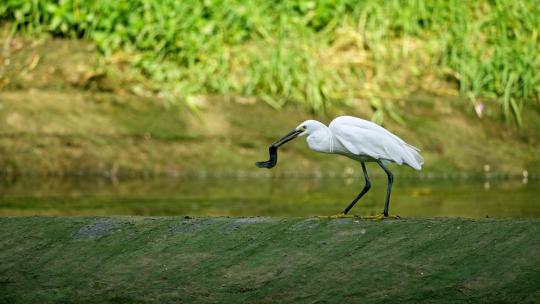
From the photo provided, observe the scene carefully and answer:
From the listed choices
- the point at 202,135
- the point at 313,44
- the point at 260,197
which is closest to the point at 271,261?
the point at 260,197

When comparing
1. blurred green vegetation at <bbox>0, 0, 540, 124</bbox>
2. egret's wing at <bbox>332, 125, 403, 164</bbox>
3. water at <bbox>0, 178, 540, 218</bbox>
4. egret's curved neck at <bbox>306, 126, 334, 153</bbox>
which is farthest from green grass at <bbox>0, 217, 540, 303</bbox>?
blurred green vegetation at <bbox>0, 0, 540, 124</bbox>

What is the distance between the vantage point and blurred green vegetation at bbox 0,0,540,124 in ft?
32.7

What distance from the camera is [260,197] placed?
321 inches

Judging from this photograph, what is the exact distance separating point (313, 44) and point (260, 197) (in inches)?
107

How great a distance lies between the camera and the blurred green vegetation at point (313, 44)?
32.7ft

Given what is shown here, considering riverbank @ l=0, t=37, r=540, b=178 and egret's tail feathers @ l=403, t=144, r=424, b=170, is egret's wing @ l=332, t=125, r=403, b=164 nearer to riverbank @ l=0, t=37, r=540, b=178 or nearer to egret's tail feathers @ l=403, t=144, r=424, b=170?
egret's tail feathers @ l=403, t=144, r=424, b=170

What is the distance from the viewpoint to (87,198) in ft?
26.2

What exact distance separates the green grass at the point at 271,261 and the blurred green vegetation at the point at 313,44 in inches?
210

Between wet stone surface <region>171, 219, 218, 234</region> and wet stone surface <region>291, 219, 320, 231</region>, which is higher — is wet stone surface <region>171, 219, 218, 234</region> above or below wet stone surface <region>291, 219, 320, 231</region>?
below

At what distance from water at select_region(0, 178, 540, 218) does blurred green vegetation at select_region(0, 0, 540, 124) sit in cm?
100

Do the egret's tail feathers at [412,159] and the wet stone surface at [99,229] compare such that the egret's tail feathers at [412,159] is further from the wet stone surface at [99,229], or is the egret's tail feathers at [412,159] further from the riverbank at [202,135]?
the riverbank at [202,135]

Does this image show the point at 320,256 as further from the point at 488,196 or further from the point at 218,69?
the point at 218,69

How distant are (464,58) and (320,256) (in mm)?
6622

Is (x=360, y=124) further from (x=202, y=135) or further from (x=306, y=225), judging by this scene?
(x=202, y=135)
